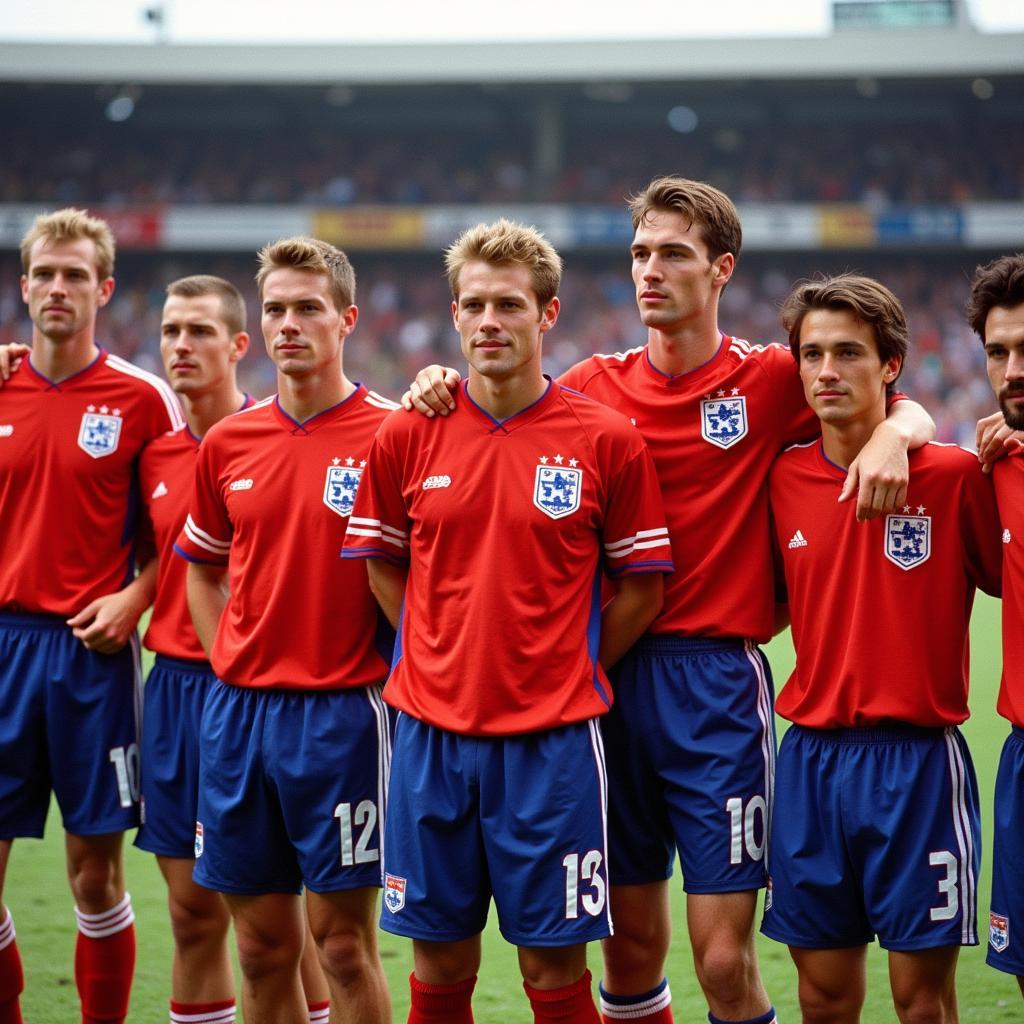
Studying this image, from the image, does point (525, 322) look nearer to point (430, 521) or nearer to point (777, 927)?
point (430, 521)

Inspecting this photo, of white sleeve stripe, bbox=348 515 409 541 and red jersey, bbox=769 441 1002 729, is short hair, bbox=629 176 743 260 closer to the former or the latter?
red jersey, bbox=769 441 1002 729

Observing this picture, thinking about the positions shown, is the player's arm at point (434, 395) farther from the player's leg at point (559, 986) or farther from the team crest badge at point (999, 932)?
the team crest badge at point (999, 932)

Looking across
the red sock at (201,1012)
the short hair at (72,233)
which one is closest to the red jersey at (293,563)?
the red sock at (201,1012)

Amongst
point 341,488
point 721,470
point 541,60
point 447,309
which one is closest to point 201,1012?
point 341,488

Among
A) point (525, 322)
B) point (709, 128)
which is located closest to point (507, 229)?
point (525, 322)

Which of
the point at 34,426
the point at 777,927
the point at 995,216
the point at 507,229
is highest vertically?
the point at 995,216

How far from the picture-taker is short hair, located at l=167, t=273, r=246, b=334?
420cm

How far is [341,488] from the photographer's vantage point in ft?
11.7

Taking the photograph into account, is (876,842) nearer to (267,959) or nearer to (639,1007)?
(639,1007)

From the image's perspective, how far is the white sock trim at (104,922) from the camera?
3.99 m

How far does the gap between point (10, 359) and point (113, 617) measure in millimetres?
A: 995

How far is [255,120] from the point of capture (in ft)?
94.4

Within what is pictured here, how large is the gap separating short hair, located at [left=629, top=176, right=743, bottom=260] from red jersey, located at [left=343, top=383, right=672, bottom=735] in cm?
58

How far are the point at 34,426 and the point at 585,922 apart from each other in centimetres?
234
